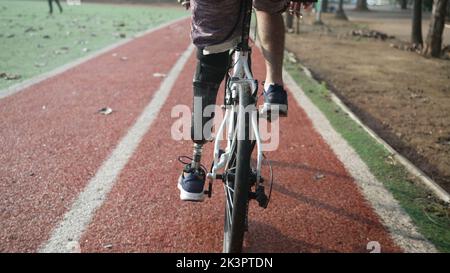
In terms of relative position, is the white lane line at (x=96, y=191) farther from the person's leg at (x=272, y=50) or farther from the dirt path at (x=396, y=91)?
the dirt path at (x=396, y=91)

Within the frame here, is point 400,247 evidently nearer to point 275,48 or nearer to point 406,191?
point 406,191

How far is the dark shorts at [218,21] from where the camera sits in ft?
8.30

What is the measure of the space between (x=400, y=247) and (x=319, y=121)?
9.42 ft

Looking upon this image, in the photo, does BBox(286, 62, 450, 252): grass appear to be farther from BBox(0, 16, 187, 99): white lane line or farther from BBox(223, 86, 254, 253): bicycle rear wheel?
BBox(0, 16, 187, 99): white lane line

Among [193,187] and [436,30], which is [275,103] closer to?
[193,187]

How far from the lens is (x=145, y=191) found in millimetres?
3686

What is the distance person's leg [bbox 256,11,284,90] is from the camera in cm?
258

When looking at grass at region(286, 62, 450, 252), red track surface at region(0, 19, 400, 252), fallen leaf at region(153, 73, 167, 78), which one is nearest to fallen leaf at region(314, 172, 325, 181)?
red track surface at region(0, 19, 400, 252)

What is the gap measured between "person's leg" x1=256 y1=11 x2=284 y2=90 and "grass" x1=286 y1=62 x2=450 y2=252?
1605 mm

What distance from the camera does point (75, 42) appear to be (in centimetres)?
1209

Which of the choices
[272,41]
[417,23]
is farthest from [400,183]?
[417,23]

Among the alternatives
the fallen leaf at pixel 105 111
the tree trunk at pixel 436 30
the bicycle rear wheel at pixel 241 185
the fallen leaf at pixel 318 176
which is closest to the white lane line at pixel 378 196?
the fallen leaf at pixel 318 176

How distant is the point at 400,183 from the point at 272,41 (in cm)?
207

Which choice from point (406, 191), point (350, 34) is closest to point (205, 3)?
point (406, 191)
